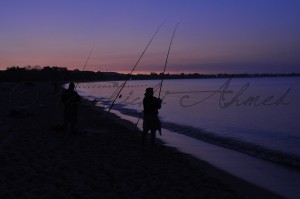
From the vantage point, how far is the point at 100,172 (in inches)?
317

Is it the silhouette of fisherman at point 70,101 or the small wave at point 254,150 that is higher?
the silhouette of fisherman at point 70,101

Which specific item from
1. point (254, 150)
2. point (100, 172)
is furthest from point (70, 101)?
point (254, 150)

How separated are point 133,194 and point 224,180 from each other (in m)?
3.02

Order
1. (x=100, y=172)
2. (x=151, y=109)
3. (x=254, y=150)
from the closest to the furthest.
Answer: (x=100, y=172) → (x=151, y=109) → (x=254, y=150)

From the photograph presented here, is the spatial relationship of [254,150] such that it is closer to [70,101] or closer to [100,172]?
[70,101]

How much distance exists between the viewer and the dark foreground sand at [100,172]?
6.64 m

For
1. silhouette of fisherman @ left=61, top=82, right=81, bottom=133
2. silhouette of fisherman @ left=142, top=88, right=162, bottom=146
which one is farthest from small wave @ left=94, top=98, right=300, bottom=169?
silhouette of fisherman @ left=61, top=82, right=81, bottom=133

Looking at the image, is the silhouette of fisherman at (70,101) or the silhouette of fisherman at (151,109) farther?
the silhouette of fisherman at (70,101)

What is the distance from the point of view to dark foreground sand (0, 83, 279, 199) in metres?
6.64

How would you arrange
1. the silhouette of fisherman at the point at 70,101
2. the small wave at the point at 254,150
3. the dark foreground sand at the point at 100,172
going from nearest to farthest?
the dark foreground sand at the point at 100,172 → the small wave at the point at 254,150 → the silhouette of fisherman at the point at 70,101

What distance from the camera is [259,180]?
9.47 metres

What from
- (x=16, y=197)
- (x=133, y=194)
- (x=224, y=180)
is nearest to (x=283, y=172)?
(x=224, y=180)

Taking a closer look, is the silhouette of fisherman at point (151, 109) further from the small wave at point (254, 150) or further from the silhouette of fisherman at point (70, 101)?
the small wave at point (254, 150)

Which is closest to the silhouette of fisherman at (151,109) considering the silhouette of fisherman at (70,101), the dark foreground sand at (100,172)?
the dark foreground sand at (100,172)
